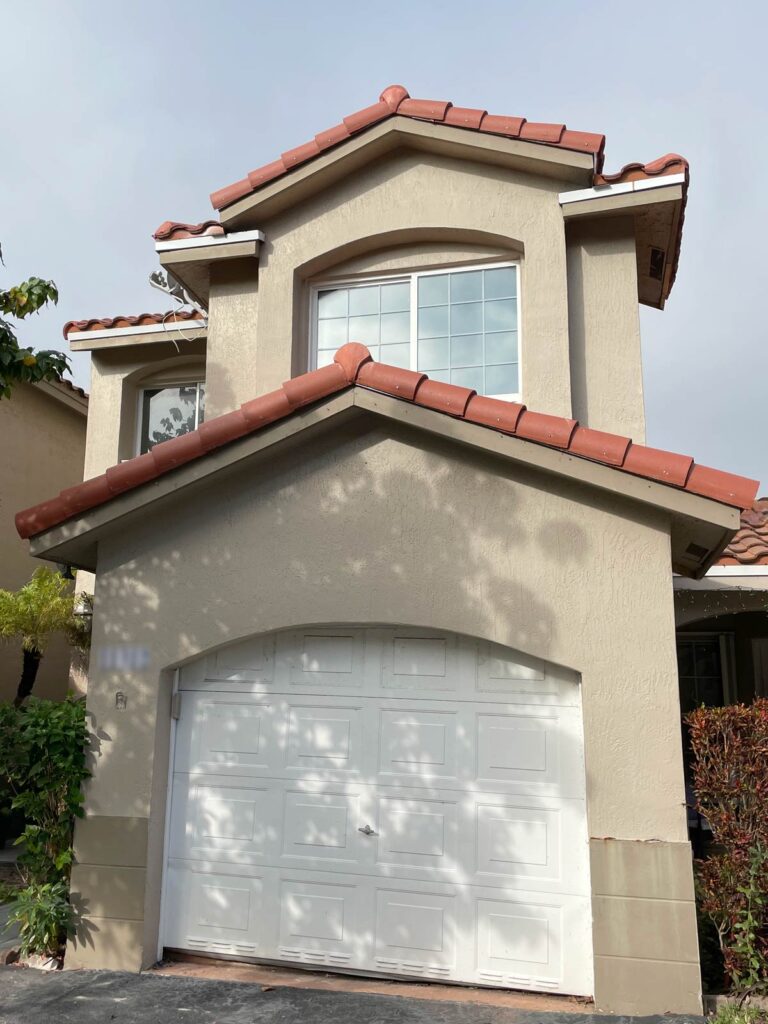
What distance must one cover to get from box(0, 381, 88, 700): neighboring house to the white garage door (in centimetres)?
702

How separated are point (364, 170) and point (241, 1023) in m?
8.23

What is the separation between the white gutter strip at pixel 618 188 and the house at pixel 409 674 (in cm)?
2

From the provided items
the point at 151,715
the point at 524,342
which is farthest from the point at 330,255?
the point at 151,715

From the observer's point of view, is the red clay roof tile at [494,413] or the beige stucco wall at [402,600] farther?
the red clay roof tile at [494,413]

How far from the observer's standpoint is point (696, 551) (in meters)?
6.91

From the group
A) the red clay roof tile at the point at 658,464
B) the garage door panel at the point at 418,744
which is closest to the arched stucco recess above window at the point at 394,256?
the red clay roof tile at the point at 658,464

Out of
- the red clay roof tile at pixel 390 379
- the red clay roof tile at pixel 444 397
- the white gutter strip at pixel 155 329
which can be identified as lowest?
the red clay roof tile at pixel 444 397

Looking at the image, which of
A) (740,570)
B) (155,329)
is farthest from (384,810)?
(155,329)

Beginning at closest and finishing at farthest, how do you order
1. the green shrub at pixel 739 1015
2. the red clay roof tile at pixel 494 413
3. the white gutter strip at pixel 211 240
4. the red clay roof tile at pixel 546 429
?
1. the green shrub at pixel 739 1015
2. the red clay roof tile at pixel 546 429
3. the red clay roof tile at pixel 494 413
4. the white gutter strip at pixel 211 240

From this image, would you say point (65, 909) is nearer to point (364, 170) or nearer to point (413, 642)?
point (413, 642)

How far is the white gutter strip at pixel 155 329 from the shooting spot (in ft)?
36.1

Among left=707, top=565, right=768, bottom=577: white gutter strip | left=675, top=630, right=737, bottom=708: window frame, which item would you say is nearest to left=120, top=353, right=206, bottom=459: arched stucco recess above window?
left=707, top=565, right=768, bottom=577: white gutter strip

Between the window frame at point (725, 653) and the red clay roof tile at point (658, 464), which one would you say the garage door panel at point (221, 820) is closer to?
the red clay roof tile at point (658, 464)

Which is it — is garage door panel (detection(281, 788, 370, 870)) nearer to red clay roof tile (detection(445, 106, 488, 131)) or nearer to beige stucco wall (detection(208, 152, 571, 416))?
beige stucco wall (detection(208, 152, 571, 416))
